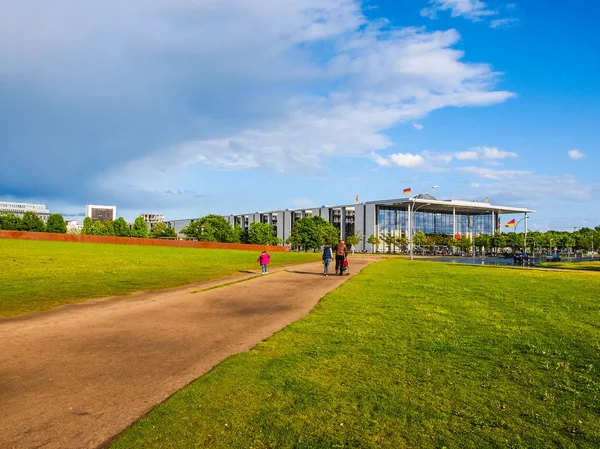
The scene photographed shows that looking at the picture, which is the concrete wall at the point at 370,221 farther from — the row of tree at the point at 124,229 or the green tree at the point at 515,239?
the row of tree at the point at 124,229

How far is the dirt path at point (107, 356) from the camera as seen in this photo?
16.5 feet

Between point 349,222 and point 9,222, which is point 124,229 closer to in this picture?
point 9,222

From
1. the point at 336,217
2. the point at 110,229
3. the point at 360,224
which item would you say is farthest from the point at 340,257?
the point at 110,229

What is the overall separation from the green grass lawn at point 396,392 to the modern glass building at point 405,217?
383 ft

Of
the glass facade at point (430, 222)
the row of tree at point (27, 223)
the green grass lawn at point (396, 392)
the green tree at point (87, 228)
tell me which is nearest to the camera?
the green grass lawn at point (396, 392)

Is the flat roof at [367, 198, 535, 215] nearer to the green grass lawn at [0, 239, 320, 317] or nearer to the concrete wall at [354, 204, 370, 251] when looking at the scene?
the concrete wall at [354, 204, 370, 251]

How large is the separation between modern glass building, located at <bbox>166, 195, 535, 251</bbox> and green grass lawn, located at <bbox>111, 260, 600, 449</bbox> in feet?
383

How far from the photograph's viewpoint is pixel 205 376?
20.9 feet

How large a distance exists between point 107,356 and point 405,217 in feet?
448

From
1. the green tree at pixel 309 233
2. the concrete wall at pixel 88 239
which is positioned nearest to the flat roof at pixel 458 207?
the green tree at pixel 309 233

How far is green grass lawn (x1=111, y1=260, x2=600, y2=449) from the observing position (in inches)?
176

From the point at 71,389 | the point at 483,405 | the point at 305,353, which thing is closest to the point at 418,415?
the point at 483,405

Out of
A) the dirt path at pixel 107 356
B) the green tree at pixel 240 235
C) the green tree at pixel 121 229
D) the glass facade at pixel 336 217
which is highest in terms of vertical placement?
the glass facade at pixel 336 217

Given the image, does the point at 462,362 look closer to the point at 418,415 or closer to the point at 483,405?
the point at 483,405
